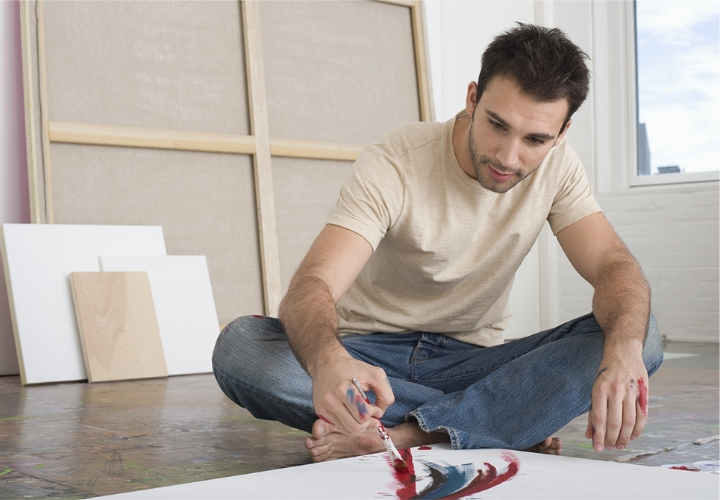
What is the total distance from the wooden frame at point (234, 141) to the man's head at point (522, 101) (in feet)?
7.42

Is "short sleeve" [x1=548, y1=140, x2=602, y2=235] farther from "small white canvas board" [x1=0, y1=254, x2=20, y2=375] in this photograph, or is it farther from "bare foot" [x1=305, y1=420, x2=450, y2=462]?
"small white canvas board" [x1=0, y1=254, x2=20, y2=375]

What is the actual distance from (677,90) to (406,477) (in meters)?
4.43

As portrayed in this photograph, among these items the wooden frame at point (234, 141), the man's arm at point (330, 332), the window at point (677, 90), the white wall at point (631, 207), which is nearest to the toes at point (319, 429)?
the man's arm at point (330, 332)

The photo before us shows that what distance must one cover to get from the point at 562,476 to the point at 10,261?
100 inches

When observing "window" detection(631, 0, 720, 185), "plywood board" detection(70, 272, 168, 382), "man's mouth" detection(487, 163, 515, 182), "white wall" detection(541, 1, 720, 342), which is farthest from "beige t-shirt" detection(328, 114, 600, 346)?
"window" detection(631, 0, 720, 185)

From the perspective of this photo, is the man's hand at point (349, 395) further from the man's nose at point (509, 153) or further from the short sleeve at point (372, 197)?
the man's nose at point (509, 153)

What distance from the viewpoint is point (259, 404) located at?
5.59ft

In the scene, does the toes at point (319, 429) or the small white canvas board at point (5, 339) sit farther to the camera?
the small white canvas board at point (5, 339)

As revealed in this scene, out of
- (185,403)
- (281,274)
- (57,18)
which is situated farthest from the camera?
(281,274)

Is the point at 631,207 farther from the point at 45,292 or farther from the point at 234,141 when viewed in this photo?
the point at 45,292

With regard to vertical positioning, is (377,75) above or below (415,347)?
above

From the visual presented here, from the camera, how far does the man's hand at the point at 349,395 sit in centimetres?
123

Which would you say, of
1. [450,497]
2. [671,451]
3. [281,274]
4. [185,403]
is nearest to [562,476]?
[450,497]

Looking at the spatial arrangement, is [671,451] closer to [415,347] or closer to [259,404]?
[415,347]
